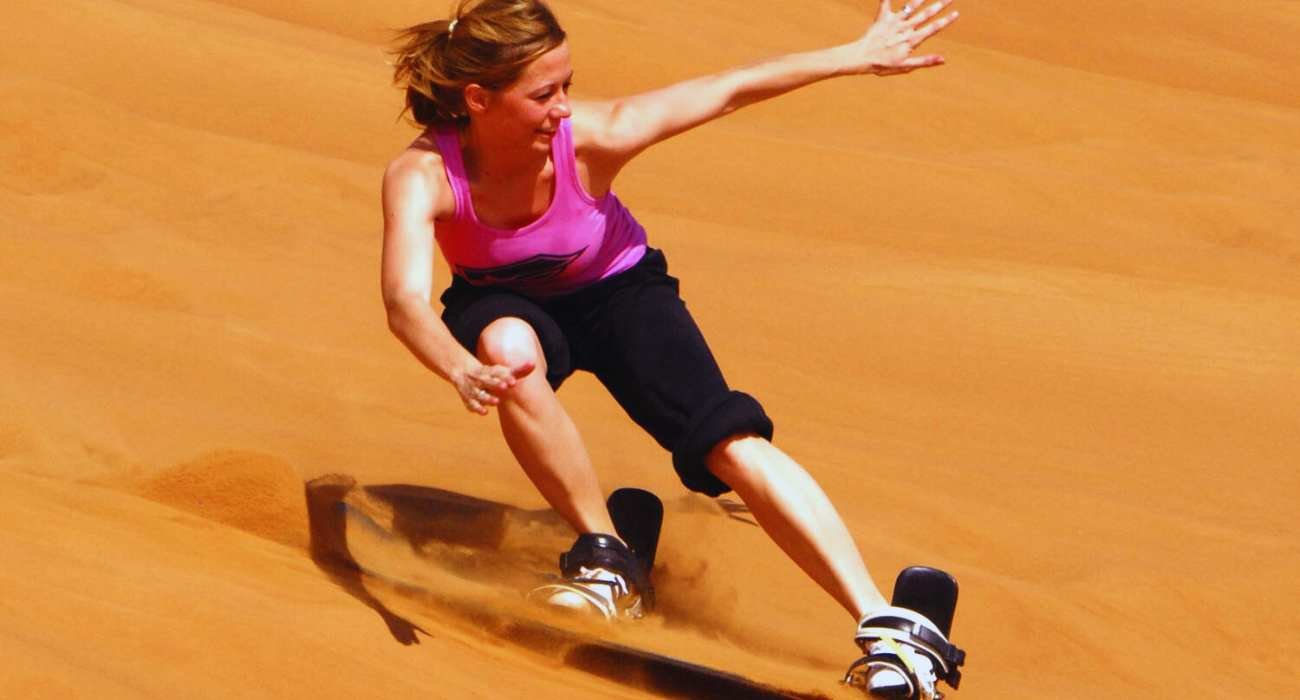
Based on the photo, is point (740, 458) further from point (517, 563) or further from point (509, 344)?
point (517, 563)

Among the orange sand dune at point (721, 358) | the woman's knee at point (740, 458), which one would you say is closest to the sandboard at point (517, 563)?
the orange sand dune at point (721, 358)

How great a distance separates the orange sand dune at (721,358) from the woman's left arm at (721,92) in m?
1.10

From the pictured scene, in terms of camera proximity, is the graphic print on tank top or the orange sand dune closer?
the orange sand dune

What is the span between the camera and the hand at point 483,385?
3.68 metres

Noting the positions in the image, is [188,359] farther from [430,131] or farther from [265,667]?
[265,667]

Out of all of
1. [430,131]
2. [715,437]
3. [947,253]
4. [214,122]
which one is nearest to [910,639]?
[715,437]

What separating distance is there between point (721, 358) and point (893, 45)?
2.64 metres

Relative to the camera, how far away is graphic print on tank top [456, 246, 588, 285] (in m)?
4.36

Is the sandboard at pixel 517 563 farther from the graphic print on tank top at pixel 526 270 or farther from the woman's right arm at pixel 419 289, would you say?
the graphic print on tank top at pixel 526 270

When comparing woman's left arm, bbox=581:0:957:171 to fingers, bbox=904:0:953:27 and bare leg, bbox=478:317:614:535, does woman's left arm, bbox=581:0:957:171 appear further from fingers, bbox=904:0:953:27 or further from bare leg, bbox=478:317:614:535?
bare leg, bbox=478:317:614:535

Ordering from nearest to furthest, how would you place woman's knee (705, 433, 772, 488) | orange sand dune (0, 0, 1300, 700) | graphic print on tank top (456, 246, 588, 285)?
orange sand dune (0, 0, 1300, 700)
woman's knee (705, 433, 772, 488)
graphic print on tank top (456, 246, 588, 285)

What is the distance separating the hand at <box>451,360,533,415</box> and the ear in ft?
2.36

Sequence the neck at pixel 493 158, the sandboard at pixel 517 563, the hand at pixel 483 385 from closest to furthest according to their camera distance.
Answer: the hand at pixel 483 385
the sandboard at pixel 517 563
the neck at pixel 493 158

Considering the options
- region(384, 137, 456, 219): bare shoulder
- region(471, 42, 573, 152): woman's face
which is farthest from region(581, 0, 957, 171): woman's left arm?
region(384, 137, 456, 219): bare shoulder
